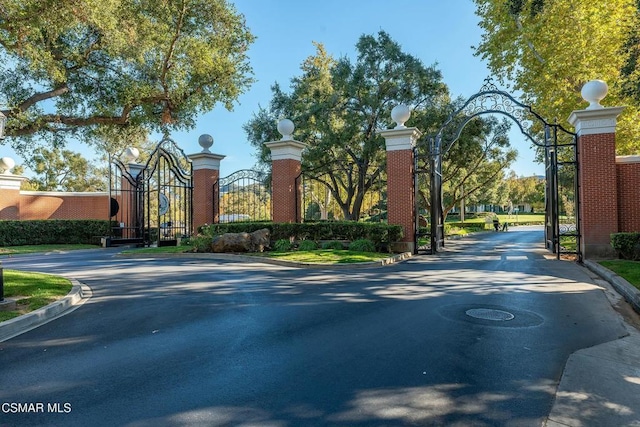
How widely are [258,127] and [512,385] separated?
877 inches

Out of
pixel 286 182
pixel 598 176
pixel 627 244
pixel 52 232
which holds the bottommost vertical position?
pixel 627 244

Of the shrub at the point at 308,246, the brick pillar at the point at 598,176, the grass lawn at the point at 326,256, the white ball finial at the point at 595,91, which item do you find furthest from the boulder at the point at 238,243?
the white ball finial at the point at 595,91

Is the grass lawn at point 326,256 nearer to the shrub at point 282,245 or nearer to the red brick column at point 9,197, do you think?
the shrub at point 282,245

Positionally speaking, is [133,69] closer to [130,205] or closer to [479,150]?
[130,205]

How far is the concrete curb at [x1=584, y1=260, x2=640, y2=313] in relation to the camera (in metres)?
7.07

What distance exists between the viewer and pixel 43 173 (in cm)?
4147

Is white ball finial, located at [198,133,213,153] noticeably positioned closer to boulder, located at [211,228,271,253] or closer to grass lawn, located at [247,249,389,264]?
boulder, located at [211,228,271,253]

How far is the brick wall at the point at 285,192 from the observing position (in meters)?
16.6

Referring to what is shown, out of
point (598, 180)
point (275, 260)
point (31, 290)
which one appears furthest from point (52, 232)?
point (598, 180)

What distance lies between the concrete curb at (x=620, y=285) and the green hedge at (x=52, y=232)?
20.7 m

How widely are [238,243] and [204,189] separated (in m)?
5.58

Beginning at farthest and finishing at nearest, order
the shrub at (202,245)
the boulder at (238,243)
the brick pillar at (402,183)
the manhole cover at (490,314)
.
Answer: the brick pillar at (402,183)
the shrub at (202,245)
the boulder at (238,243)
the manhole cover at (490,314)

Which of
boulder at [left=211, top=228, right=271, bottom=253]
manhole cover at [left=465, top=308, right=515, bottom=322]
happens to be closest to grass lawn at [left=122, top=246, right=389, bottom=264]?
boulder at [left=211, top=228, right=271, bottom=253]

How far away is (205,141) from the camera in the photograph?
62.8ft
